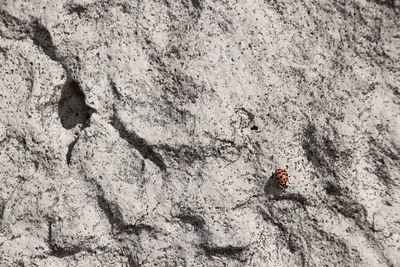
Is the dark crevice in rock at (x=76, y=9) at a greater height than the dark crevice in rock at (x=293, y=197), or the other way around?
the dark crevice in rock at (x=76, y=9)

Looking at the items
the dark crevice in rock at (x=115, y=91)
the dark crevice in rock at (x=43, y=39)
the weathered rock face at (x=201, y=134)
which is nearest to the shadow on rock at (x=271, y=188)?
the weathered rock face at (x=201, y=134)

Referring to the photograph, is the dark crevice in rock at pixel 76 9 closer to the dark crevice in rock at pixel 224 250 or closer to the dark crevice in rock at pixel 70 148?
the dark crevice in rock at pixel 70 148

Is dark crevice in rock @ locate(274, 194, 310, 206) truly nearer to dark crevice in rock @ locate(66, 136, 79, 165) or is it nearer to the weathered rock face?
the weathered rock face

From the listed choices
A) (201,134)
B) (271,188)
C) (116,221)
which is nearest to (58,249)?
(116,221)

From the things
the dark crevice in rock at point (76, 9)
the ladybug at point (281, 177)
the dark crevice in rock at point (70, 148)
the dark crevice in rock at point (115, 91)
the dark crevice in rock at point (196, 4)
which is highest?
the dark crevice in rock at point (196, 4)

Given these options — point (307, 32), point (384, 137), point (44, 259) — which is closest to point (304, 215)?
point (384, 137)

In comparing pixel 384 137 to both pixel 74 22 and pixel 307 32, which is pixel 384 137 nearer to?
pixel 307 32
